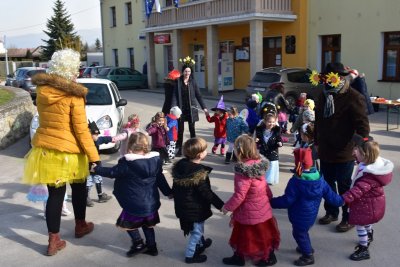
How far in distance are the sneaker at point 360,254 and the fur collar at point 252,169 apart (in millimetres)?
1226

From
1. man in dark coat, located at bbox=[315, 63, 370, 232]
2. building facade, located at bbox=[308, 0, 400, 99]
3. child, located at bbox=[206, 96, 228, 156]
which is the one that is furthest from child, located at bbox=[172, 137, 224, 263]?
building facade, located at bbox=[308, 0, 400, 99]

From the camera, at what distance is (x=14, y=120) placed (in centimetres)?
1053

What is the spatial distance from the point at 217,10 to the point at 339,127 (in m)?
16.8

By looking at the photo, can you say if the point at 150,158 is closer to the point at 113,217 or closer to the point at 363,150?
the point at 113,217

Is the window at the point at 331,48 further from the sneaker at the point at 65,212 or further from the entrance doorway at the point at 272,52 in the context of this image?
the sneaker at the point at 65,212

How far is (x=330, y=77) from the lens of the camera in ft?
15.1

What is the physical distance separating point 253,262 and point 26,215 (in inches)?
124

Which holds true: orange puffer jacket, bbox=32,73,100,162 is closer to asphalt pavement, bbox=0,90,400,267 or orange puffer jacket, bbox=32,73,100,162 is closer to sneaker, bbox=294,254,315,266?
asphalt pavement, bbox=0,90,400,267

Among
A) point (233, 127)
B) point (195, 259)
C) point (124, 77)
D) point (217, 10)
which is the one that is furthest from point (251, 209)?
point (124, 77)

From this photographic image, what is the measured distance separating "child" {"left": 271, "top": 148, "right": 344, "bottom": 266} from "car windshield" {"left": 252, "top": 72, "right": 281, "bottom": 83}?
1197 centimetres

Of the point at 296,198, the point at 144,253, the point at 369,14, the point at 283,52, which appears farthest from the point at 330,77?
the point at 283,52

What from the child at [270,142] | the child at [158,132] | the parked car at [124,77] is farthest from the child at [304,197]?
the parked car at [124,77]

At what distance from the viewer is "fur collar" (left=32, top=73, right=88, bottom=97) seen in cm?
417

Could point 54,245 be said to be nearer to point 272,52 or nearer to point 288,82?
point 288,82
